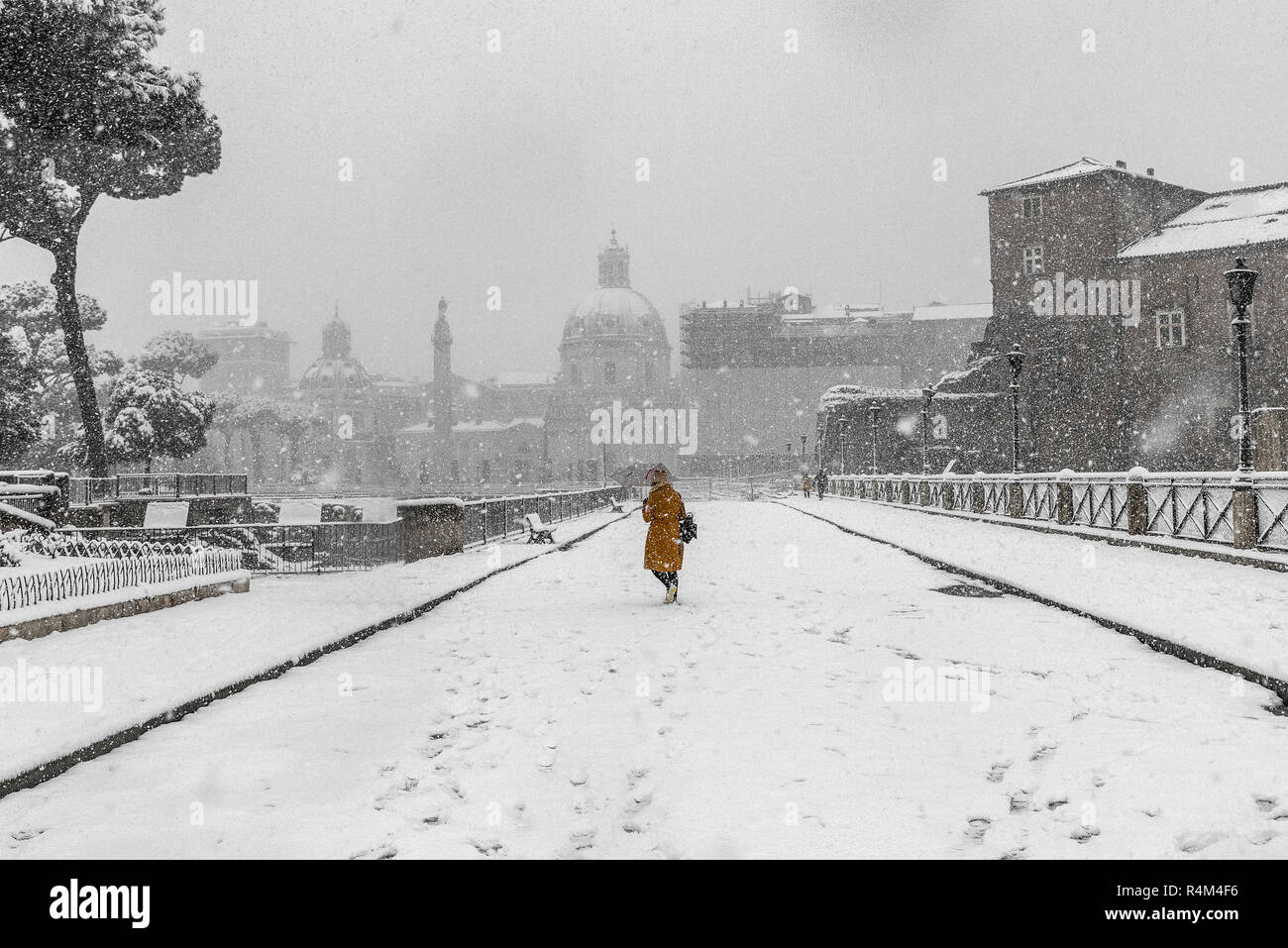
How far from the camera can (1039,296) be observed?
56750mm

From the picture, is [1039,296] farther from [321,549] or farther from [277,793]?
[277,793]

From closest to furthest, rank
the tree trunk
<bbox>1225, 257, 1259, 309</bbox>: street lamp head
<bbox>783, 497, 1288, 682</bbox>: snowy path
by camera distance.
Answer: <bbox>783, 497, 1288, 682</bbox>: snowy path
<bbox>1225, 257, 1259, 309</bbox>: street lamp head
the tree trunk

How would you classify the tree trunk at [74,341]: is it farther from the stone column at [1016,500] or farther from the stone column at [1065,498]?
the stone column at [1065,498]

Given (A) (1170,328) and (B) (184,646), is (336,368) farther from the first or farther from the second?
(B) (184,646)

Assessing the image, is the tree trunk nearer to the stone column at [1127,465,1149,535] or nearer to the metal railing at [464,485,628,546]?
the metal railing at [464,485,628,546]

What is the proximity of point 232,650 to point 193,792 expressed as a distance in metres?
3.92

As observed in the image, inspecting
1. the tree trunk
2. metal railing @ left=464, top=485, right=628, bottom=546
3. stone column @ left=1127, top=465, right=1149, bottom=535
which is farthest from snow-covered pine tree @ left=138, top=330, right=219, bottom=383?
stone column @ left=1127, top=465, right=1149, bottom=535

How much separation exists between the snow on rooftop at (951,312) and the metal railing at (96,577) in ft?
315

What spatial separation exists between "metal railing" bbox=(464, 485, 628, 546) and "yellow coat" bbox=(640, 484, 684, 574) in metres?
9.72

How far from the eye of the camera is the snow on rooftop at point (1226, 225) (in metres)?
50.6

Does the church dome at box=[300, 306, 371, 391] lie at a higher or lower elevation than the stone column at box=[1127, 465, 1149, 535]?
higher

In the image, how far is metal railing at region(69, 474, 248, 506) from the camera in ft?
94.6

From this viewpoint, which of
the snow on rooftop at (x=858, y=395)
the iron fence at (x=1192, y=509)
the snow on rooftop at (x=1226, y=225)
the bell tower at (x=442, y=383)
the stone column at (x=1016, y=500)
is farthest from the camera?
the bell tower at (x=442, y=383)

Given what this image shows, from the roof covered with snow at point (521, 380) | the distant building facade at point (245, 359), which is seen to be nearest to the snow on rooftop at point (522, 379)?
the roof covered with snow at point (521, 380)
